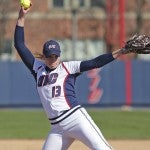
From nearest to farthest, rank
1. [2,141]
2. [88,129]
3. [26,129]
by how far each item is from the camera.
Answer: [88,129] → [2,141] → [26,129]

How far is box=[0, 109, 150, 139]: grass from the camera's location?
1352 centimetres

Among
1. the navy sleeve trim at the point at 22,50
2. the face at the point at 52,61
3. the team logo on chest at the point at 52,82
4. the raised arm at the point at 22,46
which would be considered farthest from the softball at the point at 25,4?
the team logo on chest at the point at 52,82

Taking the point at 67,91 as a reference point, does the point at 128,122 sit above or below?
below

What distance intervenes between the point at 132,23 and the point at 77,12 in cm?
295

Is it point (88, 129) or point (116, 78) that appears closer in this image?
point (88, 129)

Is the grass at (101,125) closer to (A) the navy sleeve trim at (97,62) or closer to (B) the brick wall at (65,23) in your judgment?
(A) the navy sleeve trim at (97,62)

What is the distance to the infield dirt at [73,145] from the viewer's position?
11.1 m

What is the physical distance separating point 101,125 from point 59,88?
356 inches

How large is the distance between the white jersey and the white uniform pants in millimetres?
132

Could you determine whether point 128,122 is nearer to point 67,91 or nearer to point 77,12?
point 67,91

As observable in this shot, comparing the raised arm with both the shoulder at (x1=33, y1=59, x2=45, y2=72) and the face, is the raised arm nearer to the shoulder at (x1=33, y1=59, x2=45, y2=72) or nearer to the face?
the shoulder at (x1=33, y1=59, x2=45, y2=72)

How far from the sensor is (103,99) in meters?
22.0

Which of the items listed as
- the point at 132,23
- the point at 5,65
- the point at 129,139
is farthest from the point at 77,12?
the point at 129,139

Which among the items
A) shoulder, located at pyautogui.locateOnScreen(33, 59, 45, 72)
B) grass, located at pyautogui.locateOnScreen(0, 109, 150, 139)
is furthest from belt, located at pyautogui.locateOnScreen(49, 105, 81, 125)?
grass, located at pyautogui.locateOnScreen(0, 109, 150, 139)
